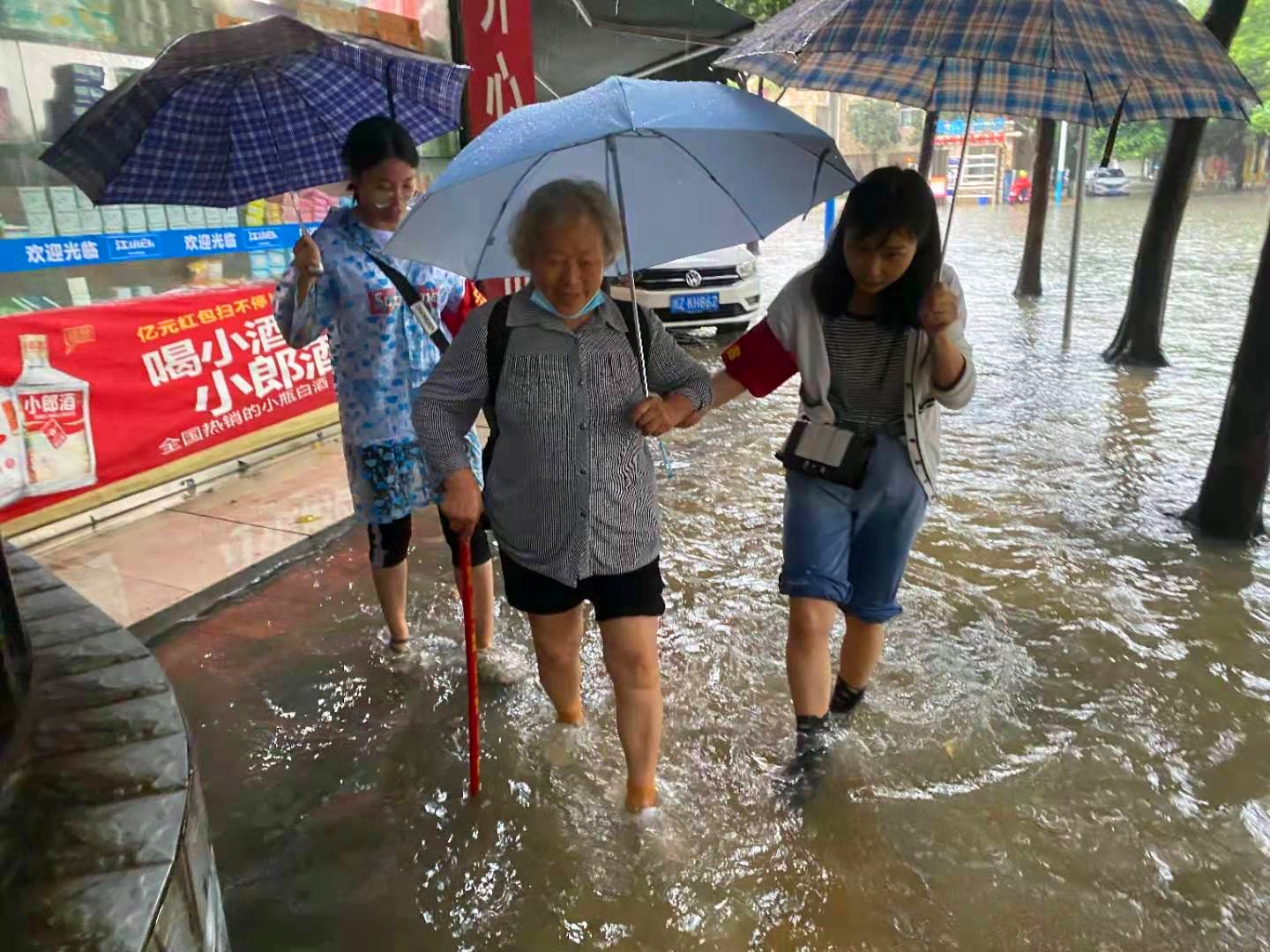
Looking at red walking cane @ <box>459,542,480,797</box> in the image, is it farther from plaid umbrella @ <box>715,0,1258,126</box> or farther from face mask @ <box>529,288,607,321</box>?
plaid umbrella @ <box>715,0,1258,126</box>

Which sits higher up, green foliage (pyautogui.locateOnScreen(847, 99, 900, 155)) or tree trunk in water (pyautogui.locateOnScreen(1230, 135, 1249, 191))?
green foliage (pyautogui.locateOnScreen(847, 99, 900, 155))

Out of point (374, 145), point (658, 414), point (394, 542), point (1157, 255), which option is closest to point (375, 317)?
point (374, 145)

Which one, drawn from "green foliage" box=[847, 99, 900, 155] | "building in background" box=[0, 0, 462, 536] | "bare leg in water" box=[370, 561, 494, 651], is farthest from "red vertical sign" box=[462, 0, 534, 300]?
"green foliage" box=[847, 99, 900, 155]

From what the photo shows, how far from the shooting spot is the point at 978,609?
4.03 metres

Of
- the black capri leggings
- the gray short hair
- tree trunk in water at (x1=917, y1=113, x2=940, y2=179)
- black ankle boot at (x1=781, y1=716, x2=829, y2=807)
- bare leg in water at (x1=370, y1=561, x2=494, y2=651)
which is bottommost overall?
black ankle boot at (x1=781, y1=716, x2=829, y2=807)

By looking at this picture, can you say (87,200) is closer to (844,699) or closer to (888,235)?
(888,235)

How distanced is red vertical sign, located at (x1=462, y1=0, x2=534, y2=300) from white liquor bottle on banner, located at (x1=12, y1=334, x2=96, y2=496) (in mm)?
2247

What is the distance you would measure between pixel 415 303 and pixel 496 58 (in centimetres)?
333

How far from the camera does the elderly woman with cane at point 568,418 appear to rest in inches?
90.5

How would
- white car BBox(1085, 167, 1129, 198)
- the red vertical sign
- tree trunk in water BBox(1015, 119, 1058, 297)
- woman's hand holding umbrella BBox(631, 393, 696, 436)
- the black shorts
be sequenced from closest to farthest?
1. woman's hand holding umbrella BBox(631, 393, 696, 436)
2. the black shorts
3. the red vertical sign
4. tree trunk in water BBox(1015, 119, 1058, 297)
5. white car BBox(1085, 167, 1129, 198)

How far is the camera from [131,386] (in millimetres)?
4996

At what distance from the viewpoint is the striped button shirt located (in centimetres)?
236

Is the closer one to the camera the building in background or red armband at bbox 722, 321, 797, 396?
red armband at bbox 722, 321, 797, 396

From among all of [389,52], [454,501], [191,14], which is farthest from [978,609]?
[191,14]
